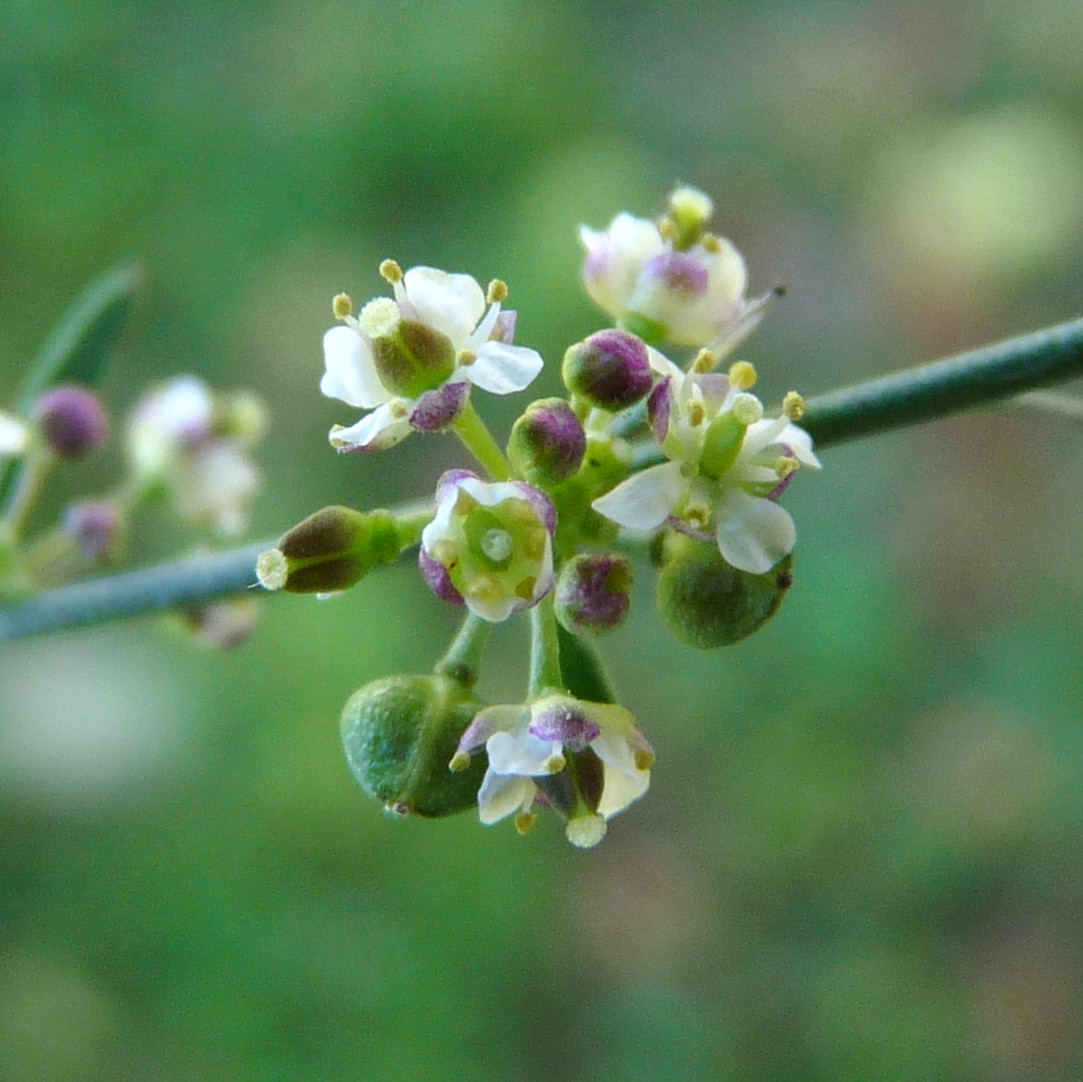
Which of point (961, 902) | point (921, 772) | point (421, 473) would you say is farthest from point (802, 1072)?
point (421, 473)

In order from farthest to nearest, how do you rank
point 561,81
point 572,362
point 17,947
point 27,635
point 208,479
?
point 561,81
point 17,947
point 208,479
point 27,635
point 572,362

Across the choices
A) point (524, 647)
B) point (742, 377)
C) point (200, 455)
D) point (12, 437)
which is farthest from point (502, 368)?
point (524, 647)

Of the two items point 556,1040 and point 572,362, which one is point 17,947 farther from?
point 572,362

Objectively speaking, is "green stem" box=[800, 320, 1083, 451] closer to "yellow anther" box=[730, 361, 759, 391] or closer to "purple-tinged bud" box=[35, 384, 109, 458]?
"yellow anther" box=[730, 361, 759, 391]

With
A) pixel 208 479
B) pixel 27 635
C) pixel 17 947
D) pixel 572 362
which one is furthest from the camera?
pixel 17 947

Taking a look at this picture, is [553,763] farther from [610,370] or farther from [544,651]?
[610,370]

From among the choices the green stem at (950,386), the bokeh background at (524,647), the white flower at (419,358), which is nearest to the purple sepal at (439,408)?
the white flower at (419,358)

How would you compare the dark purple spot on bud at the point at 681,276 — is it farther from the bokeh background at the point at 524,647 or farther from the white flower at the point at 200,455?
the bokeh background at the point at 524,647
